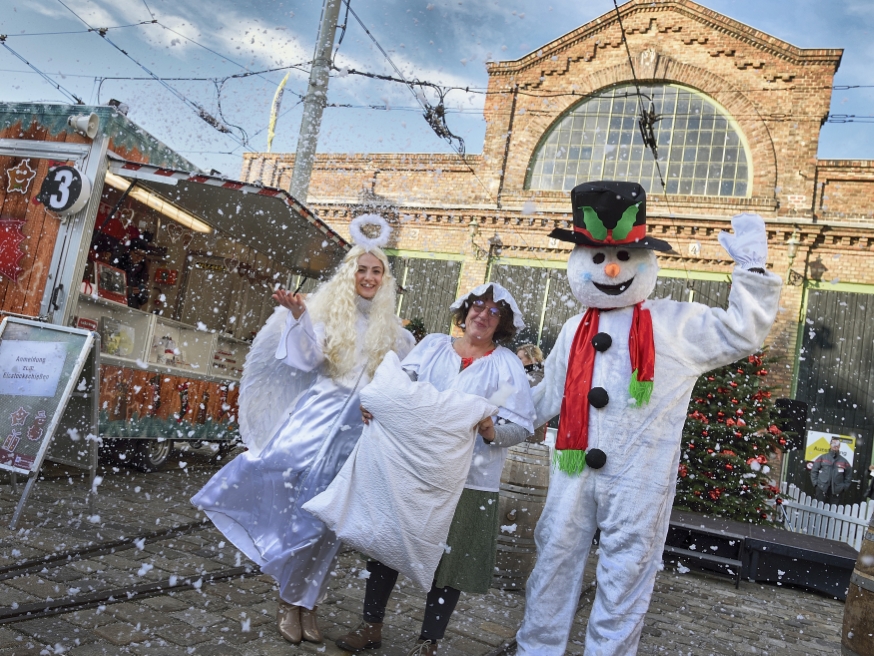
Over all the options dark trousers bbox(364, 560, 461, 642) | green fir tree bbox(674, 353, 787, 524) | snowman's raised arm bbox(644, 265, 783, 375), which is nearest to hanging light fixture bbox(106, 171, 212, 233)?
dark trousers bbox(364, 560, 461, 642)

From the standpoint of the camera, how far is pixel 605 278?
3.06 m

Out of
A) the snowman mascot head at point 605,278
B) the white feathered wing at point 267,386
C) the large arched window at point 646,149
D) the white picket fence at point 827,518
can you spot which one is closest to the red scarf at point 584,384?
the snowman mascot head at point 605,278

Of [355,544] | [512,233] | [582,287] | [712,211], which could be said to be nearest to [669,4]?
[712,211]

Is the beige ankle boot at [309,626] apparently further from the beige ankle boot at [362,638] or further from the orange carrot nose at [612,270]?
the orange carrot nose at [612,270]

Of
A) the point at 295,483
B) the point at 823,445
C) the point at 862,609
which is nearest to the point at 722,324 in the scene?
the point at 862,609

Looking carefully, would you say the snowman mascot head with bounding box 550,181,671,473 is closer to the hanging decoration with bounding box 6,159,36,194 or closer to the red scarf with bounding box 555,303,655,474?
the red scarf with bounding box 555,303,655,474

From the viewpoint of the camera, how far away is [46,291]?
6.46 metres

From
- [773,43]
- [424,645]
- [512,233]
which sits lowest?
[424,645]

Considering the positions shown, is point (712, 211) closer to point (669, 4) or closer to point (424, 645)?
point (669, 4)

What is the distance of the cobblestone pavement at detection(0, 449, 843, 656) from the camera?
9.62 feet

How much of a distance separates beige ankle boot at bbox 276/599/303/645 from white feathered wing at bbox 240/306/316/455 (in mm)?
796

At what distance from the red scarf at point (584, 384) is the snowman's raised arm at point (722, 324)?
87mm

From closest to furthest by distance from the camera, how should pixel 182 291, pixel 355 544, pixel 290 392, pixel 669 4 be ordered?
pixel 355 544
pixel 290 392
pixel 182 291
pixel 669 4

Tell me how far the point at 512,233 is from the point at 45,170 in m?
10.3
